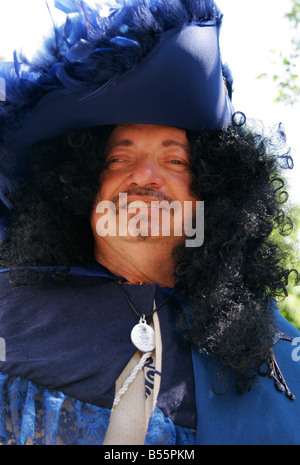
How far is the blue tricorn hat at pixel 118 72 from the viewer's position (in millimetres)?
2029

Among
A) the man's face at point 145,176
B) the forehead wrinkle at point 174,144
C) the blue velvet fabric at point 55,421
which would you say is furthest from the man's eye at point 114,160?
the blue velvet fabric at point 55,421

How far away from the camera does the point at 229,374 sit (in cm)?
200

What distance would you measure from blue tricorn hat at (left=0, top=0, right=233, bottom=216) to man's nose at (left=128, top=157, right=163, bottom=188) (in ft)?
0.67

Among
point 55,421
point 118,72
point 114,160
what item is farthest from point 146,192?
point 55,421

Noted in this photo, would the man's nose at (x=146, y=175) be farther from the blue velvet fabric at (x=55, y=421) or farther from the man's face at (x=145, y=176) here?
the blue velvet fabric at (x=55, y=421)

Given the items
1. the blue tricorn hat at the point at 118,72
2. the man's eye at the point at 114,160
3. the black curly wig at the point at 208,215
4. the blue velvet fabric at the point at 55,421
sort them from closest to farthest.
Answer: the blue velvet fabric at the point at 55,421, the blue tricorn hat at the point at 118,72, the black curly wig at the point at 208,215, the man's eye at the point at 114,160

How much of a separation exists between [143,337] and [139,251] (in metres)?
0.47

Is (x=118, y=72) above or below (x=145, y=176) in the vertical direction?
above

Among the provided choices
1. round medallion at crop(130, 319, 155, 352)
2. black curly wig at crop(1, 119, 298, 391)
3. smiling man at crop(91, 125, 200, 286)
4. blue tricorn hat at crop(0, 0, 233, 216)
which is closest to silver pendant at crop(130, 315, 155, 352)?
round medallion at crop(130, 319, 155, 352)

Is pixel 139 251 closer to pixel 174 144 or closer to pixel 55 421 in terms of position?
pixel 174 144

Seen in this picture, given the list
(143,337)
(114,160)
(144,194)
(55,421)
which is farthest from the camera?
(114,160)

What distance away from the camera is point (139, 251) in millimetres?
2395
